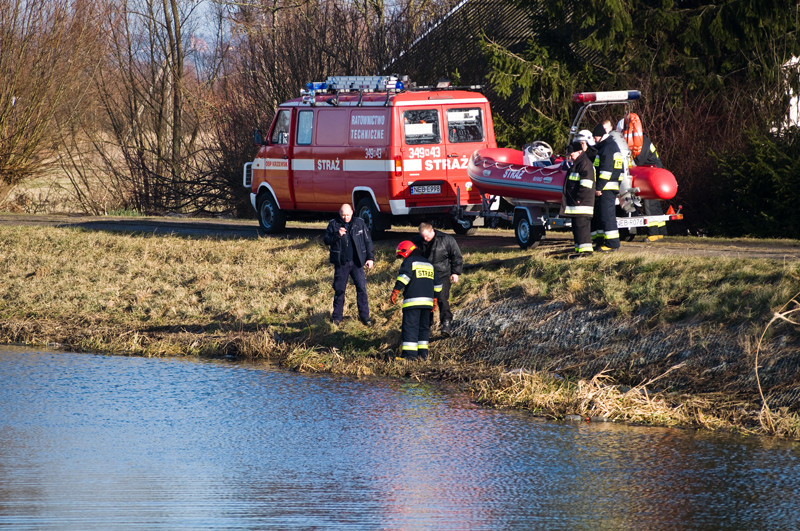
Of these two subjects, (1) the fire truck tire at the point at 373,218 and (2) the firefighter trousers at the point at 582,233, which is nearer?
(2) the firefighter trousers at the point at 582,233

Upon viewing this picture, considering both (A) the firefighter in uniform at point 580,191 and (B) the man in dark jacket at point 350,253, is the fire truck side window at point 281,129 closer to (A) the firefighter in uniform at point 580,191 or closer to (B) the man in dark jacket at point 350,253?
(B) the man in dark jacket at point 350,253

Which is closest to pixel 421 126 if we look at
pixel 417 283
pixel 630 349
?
pixel 417 283

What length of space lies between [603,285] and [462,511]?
585 centimetres

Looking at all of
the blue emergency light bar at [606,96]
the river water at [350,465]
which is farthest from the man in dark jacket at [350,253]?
the blue emergency light bar at [606,96]

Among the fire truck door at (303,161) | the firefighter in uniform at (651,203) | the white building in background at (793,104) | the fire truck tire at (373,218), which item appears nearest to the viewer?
the firefighter in uniform at (651,203)

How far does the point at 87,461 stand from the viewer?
26.3 feet

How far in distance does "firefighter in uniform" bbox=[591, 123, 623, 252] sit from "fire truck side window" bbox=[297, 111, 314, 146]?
5.15 meters

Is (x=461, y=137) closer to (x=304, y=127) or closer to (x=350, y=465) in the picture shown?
(x=304, y=127)

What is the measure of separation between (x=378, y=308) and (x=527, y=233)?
2323 millimetres

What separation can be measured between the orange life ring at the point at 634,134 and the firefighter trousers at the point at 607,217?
1399mm

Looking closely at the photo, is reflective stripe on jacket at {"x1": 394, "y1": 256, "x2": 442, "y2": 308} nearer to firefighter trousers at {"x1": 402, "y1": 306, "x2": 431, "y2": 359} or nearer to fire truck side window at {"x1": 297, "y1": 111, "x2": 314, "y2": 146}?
firefighter trousers at {"x1": 402, "y1": 306, "x2": 431, "y2": 359}

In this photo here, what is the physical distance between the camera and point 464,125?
16.0m

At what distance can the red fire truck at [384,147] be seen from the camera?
612 inches

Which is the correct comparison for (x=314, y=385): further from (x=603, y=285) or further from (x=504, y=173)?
(x=504, y=173)
